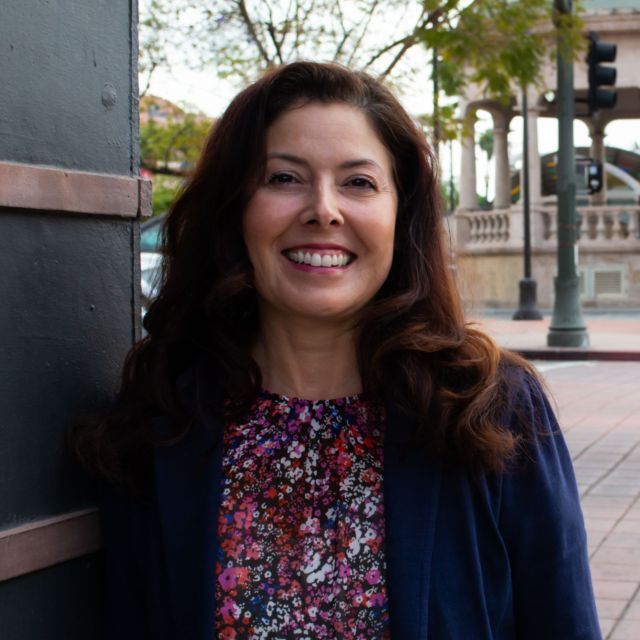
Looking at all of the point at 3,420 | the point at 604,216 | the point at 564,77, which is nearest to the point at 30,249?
the point at 3,420

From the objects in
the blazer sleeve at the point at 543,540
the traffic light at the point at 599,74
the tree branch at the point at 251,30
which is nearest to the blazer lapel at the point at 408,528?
the blazer sleeve at the point at 543,540

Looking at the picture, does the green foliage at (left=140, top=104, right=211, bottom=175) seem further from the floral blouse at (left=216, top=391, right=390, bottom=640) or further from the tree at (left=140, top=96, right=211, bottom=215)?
the floral blouse at (left=216, top=391, right=390, bottom=640)

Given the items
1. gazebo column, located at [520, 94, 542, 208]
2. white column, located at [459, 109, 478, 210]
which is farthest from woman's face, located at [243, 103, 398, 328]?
white column, located at [459, 109, 478, 210]

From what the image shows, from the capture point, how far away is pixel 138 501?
204 cm

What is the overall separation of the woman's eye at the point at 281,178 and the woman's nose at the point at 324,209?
0.19 feet

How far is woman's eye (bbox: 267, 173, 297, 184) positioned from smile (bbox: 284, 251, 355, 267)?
124 mm

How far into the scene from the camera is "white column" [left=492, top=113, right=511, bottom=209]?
1208 inches

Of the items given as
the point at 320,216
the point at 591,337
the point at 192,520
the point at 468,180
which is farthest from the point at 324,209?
the point at 468,180

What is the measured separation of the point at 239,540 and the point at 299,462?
17 centimetres

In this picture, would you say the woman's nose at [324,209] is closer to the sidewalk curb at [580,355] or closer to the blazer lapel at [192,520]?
the blazer lapel at [192,520]

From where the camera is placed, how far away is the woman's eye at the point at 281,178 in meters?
2.07

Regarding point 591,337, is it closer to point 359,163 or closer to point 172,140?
point 172,140

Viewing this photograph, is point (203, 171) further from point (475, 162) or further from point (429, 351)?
point (475, 162)

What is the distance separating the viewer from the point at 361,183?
82.1 inches
